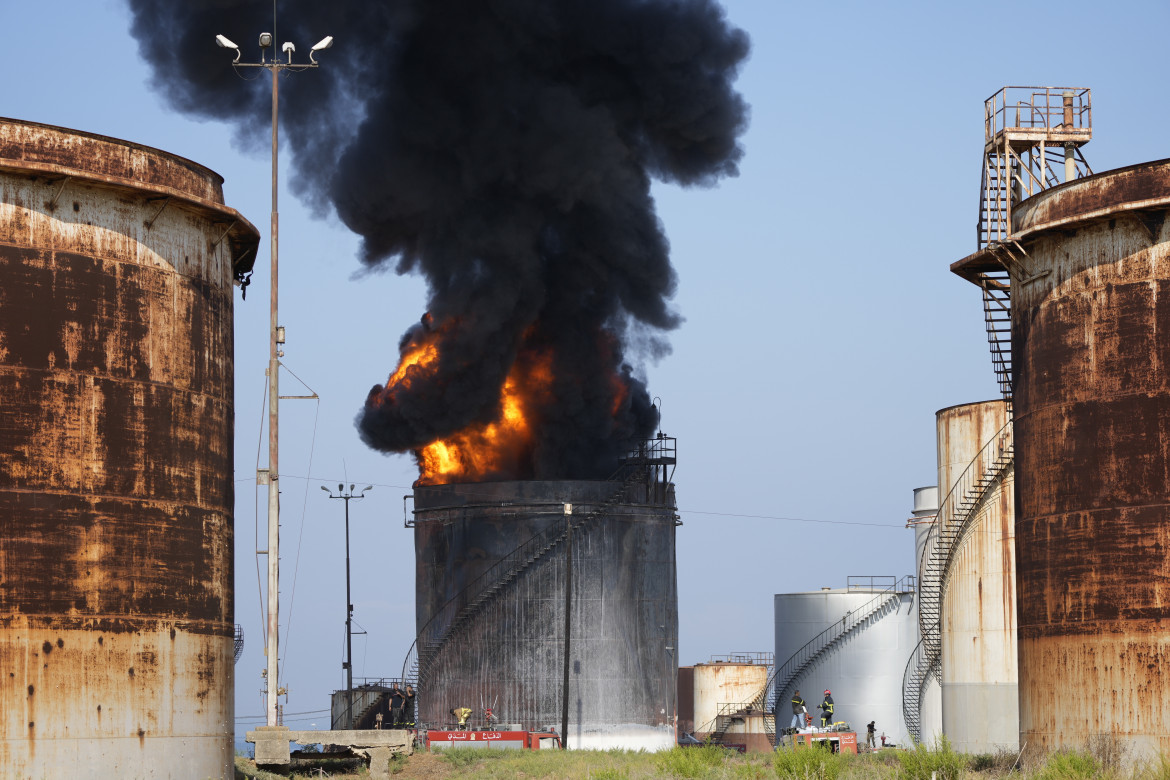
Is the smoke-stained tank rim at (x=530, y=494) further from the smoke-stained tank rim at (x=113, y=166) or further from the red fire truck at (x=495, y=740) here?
the smoke-stained tank rim at (x=113, y=166)

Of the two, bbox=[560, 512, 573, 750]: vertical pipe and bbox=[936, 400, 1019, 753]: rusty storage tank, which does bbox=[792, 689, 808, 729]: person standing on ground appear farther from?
bbox=[560, 512, 573, 750]: vertical pipe

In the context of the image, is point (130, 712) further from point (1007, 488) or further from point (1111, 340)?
point (1007, 488)

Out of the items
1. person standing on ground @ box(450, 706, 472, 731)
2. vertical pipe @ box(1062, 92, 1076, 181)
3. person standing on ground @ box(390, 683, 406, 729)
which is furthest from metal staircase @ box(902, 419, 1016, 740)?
person standing on ground @ box(390, 683, 406, 729)

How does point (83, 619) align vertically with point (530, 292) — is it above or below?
below

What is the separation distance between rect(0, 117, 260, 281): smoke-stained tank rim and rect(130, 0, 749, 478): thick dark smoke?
845 inches

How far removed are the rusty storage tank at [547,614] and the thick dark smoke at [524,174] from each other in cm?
287

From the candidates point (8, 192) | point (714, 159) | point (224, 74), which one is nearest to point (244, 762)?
point (8, 192)

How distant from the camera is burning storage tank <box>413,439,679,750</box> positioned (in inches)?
1836

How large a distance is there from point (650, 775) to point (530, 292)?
83.7 ft

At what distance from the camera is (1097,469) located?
88.3 feet

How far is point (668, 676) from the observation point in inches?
1919

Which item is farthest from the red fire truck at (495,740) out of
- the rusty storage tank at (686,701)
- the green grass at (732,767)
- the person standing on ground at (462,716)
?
the rusty storage tank at (686,701)

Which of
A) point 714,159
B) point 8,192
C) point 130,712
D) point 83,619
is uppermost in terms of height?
point 714,159

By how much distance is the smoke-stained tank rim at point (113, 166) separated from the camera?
24625mm
